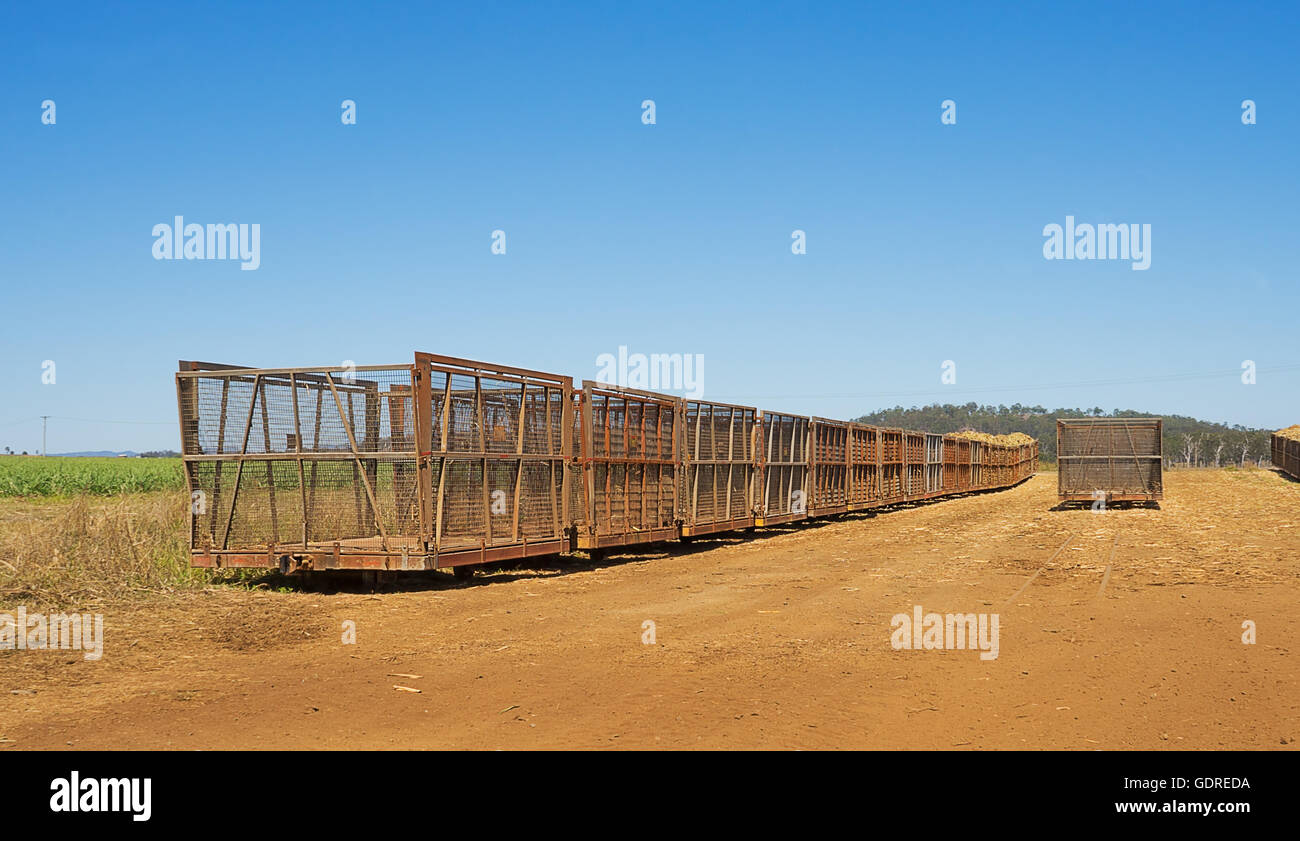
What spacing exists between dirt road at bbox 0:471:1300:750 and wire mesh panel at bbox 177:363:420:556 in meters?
1.37

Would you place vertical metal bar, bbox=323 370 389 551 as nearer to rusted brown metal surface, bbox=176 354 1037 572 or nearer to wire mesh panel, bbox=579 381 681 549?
rusted brown metal surface, bbox=176 354 1037 572

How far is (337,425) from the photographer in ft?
46.5

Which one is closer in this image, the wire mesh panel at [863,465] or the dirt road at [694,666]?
the dirt road at [694,666]

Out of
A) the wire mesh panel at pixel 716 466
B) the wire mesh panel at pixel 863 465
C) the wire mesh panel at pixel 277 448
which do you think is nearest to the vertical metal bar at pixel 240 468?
the wire mesh panel at pixel 277 448

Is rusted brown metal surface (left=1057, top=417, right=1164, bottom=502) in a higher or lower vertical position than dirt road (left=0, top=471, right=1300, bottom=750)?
higher

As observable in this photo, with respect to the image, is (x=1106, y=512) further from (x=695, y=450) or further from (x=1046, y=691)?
(x=1046, y=691)

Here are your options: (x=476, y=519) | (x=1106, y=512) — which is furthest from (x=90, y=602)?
(x=1106, y=512)

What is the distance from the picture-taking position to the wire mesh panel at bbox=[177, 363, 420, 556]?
13.9 meters

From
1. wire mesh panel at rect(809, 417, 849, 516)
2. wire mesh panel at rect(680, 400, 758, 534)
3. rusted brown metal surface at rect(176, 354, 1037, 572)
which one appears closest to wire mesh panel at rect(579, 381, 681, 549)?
rusted brown metal surface at rect(176, 354, 1037, 572)

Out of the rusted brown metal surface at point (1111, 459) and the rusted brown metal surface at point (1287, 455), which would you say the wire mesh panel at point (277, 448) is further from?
the rusted brown metal surface at point (1287, 455)

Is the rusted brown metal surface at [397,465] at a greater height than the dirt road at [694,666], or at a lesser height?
greater

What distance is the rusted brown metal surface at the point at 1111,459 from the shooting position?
29.8m

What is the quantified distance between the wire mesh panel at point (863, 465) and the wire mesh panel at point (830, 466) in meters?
0.46

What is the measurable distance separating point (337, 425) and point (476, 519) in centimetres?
248
